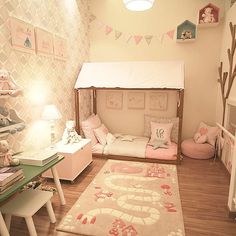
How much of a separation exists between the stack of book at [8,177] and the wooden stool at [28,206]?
0.96 ft

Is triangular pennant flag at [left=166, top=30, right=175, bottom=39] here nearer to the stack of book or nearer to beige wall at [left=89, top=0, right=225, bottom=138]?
beige wall at [left=89, top=0, right=225, bottom=138]

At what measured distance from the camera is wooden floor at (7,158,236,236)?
1.94m

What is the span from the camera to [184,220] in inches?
81.0

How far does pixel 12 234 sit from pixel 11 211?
0.36 m

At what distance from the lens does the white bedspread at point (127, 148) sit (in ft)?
11.7

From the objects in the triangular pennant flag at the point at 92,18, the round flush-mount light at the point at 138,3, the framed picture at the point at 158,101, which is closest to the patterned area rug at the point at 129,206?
the framed picture at the point at 158,101

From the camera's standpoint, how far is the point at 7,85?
79.6 inches

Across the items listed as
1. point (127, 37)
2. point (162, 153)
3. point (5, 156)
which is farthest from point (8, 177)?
point (127, 37)

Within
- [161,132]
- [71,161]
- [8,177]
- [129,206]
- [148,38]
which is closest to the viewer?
[8,177]

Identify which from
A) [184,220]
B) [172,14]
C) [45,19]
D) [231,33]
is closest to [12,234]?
[184,220]

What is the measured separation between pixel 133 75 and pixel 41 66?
156 centimetres

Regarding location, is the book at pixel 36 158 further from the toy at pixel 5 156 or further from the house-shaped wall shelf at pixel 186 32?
the house-shaped wall shelf at pixel 186 32

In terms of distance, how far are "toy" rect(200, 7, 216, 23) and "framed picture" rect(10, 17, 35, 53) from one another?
295 cm

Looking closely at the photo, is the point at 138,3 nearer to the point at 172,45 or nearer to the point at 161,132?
the point at 172,45
